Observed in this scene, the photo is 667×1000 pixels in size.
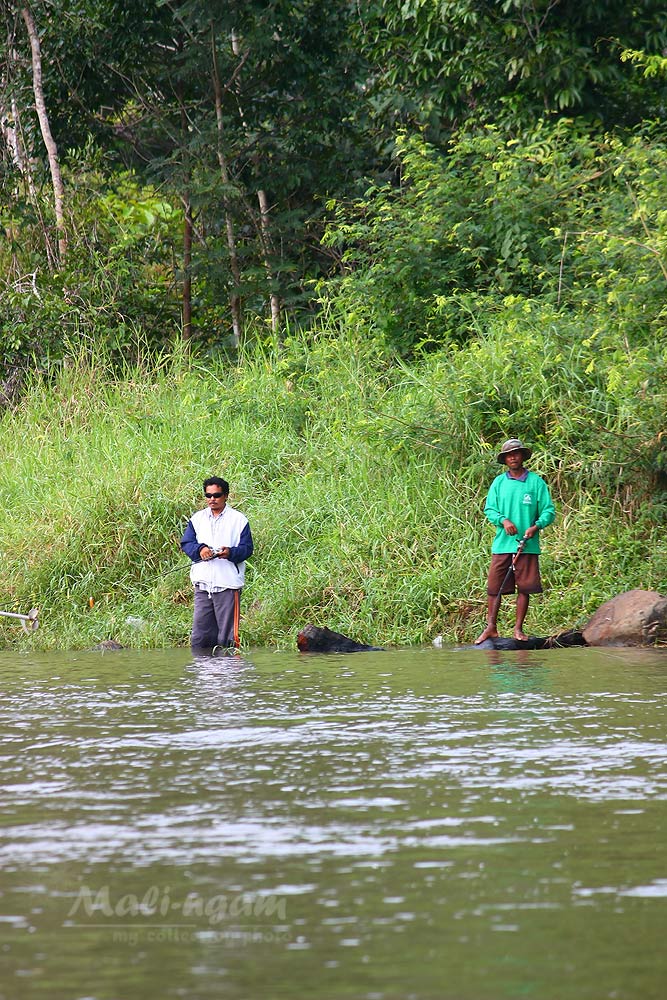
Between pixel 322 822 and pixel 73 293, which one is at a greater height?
pixel 73 293

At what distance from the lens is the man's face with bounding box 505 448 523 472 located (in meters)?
11.8

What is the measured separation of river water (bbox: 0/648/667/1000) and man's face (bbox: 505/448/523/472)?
3747 mm

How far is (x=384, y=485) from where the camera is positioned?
14.2m

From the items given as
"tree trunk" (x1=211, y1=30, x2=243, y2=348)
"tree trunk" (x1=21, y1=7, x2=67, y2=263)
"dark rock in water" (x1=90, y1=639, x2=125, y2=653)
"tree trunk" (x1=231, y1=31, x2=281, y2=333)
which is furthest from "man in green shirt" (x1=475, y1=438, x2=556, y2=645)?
"tree trunk" (x1=21, y1=7, x2=67, y2=263)

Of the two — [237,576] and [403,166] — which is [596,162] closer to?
[403,166]

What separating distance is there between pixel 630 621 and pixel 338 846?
715 centimetres

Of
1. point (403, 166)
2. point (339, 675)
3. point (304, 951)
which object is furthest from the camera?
point (403, 166)

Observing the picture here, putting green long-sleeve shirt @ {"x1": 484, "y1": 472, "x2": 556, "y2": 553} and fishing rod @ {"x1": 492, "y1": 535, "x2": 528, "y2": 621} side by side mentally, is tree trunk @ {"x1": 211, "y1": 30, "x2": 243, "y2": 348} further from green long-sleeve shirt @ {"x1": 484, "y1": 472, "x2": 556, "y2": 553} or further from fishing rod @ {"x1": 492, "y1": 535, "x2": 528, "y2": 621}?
fishing rod @ {"x1": 492, "y1": 535, "x2": 528, "y2": 621}

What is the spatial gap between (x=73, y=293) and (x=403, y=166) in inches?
210

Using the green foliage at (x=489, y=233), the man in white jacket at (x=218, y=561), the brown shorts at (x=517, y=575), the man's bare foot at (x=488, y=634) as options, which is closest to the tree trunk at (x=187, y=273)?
the green foliage at (x=489, y=233)

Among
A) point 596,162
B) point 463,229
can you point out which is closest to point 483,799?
point 463,229

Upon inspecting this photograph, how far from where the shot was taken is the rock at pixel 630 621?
11133 mm

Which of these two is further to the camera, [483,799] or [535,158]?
[535,158]

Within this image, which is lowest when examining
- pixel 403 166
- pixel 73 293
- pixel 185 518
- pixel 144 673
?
pixel 144 673
